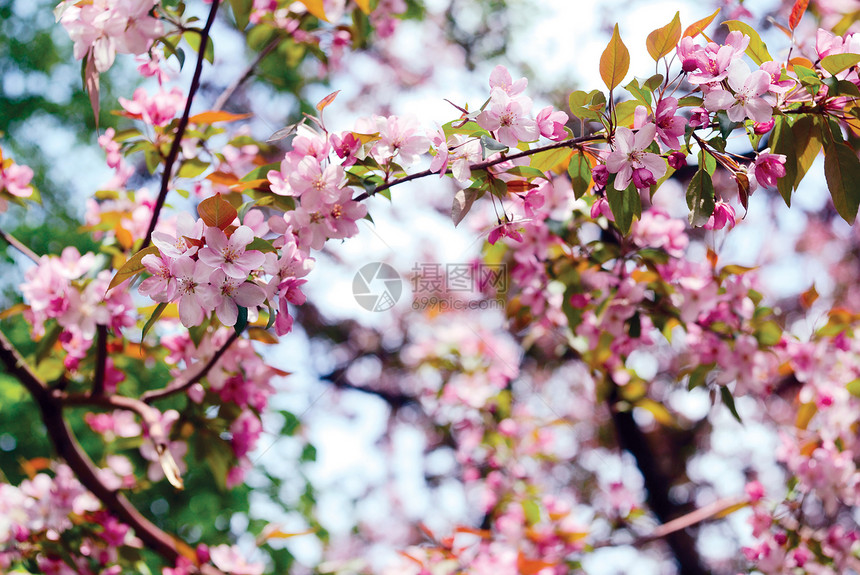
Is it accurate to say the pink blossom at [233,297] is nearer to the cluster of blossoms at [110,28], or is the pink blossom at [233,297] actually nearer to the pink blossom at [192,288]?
the pink blossom at [192,288]

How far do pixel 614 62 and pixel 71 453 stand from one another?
1.29m

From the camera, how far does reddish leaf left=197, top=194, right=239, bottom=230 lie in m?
0.66

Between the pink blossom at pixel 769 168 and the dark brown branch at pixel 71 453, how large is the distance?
4.35 ft

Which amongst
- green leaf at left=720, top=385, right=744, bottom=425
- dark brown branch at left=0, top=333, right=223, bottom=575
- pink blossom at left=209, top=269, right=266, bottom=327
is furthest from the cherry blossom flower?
dark brown branch at left=0, top=333, right=223, bottom=575

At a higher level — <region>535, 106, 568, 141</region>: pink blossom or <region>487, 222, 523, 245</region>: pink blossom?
<region>535, 106, 568, 141</region>: pink blossom

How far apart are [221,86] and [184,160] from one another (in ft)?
10.6

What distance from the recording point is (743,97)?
704 mm

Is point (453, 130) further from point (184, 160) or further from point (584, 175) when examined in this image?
point (184, 160)

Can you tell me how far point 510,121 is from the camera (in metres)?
0.78

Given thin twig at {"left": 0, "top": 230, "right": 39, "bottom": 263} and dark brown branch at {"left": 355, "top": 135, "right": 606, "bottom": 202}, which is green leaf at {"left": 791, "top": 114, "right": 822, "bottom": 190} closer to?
dark brown branch at {"left": 355, "top": 135, "right": 606, "bottom": 202}

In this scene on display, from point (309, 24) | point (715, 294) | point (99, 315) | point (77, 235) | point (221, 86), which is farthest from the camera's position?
point (221, 86)

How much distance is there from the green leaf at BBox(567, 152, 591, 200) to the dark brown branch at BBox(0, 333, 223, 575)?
43.6 inches

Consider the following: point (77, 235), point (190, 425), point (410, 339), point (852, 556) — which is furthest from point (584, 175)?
point (410, 339)

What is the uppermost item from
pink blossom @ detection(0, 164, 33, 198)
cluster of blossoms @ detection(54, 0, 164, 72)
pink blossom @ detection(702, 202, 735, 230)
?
pink blossom @ detection(0, 164, 33, 198)
